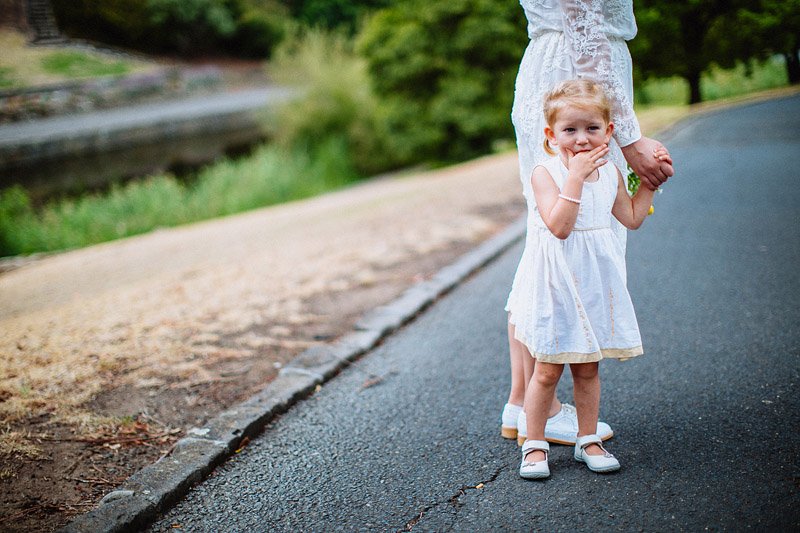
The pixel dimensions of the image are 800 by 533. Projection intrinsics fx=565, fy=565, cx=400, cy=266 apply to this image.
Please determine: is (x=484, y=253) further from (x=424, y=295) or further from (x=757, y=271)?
(x=757, y=271)

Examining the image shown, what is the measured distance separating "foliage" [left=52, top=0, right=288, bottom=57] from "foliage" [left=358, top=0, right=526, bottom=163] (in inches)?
1044

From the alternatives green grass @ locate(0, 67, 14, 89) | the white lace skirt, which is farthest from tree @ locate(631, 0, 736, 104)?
green grass @ locate(0, 67, 14, 89)

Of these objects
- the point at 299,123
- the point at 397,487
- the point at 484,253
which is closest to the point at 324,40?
the point at 299,123

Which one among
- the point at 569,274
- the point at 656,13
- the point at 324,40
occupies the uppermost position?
the point at 324,40

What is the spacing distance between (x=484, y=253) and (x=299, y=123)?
16.5 m

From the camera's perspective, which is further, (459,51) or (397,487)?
(459,51)

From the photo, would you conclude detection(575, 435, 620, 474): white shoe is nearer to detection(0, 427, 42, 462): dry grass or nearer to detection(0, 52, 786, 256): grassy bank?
detection(0, 427, 42, 462): dry grass

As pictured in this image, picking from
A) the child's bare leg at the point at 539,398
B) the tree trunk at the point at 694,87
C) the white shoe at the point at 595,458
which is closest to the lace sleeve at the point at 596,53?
the child's bare leg at the point at 539,398

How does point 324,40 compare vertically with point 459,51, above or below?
above

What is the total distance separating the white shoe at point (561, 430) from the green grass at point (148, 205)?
11.4 m

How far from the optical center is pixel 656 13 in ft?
11.4

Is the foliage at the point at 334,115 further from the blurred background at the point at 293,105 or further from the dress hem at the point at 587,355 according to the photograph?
the dress hem at the point at 587,355

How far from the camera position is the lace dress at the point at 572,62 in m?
2.08

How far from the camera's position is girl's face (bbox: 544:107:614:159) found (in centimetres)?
200
